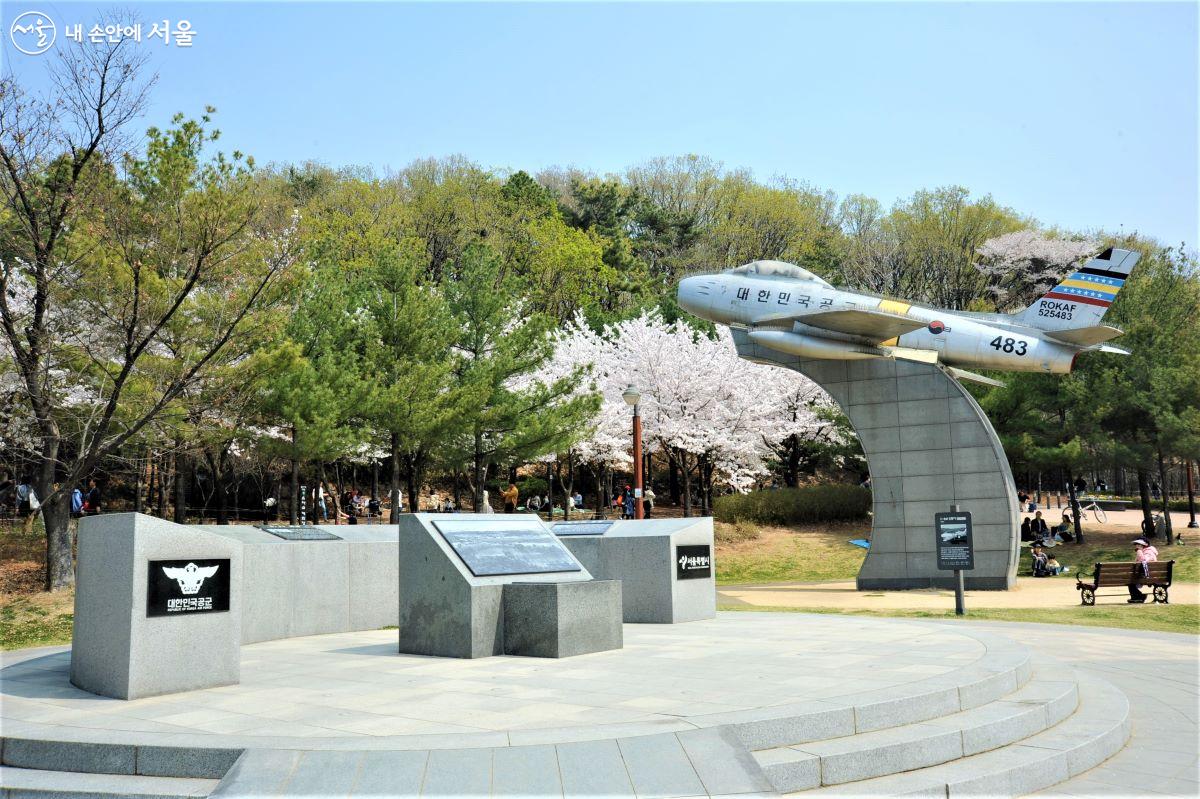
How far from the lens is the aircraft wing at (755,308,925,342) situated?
23703mm

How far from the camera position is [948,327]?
2491 centimetres

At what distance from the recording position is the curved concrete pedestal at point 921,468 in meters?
23.6

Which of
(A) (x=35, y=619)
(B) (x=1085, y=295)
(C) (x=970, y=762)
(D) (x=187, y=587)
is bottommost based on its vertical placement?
(A) (x=35, y=619)

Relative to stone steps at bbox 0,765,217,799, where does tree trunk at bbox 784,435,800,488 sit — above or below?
above

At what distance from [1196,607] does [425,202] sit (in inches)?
1703

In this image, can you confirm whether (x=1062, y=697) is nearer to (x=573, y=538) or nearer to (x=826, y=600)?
(x=573, y=538)

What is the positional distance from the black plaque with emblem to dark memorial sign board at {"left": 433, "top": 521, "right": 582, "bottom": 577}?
2745 millimetres

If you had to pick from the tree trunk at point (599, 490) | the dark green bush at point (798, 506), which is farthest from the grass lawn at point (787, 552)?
the tree trunk at point (599, 490)

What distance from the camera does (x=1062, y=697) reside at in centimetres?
852

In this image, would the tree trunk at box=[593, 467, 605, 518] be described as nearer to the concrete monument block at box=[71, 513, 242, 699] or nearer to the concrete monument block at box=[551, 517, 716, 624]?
the concrete monument block at box=[551, 517, 716, 624]

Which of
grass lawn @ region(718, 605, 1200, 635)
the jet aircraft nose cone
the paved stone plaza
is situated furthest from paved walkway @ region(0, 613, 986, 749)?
the jet aircraft nose cone

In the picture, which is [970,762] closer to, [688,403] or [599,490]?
[688,403]

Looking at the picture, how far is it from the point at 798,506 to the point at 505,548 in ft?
96.7

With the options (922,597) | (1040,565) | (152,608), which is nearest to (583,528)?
(152,608)
